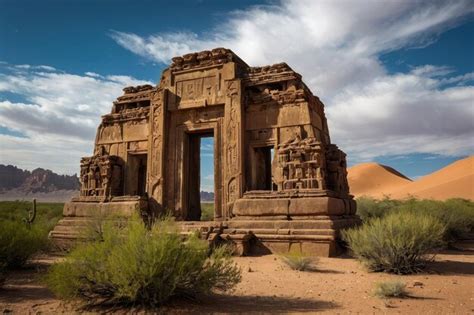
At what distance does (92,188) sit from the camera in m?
14.1

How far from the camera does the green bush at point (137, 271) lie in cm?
457

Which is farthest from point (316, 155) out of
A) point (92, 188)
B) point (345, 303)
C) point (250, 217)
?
point (92, 188)

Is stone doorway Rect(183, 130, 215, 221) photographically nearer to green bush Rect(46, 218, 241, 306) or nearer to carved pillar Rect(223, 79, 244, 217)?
carved pillar Rect(223, 79, 244, 217)

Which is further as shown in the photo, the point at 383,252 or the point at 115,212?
the point at 115,212

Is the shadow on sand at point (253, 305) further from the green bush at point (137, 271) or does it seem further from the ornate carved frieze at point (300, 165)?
the ornate carved frieze at point (300, 165)

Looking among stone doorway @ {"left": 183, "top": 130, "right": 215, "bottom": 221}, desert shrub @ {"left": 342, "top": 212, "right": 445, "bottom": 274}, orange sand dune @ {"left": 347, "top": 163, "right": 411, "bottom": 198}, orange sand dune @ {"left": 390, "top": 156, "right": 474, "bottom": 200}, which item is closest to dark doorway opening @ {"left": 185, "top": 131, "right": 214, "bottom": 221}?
stone doorway @ {"left": 183, "top": 130, "right": 215, "bottom": 221}

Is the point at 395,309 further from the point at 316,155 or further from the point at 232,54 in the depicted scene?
the point at 232,54

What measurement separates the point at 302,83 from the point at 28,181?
4059 inches

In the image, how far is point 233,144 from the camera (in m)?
12.6

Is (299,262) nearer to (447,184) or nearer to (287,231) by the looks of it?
(287,231)

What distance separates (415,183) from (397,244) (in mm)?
49647

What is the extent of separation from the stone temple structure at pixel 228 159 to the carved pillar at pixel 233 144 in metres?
0.03

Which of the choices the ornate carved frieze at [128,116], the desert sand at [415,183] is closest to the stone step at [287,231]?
the ornate carved frieze at [128,116]

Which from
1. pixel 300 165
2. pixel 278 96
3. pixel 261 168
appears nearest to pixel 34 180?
pixel 261 168
